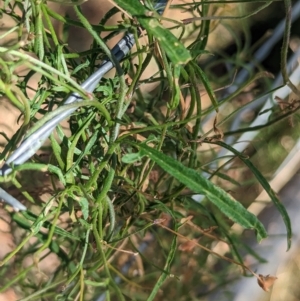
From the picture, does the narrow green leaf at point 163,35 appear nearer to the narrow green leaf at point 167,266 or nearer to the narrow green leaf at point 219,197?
the narrow green leaf at point 219,197

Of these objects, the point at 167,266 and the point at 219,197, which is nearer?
the point at 219,197

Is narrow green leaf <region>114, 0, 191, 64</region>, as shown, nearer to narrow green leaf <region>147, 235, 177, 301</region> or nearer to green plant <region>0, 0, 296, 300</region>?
green plant <region>0, 0, 296, 300</region>

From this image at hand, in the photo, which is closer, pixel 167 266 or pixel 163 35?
pixel 163 35

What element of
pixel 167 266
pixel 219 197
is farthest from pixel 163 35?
pixel 167 266

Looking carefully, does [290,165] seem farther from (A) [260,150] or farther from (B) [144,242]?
(B) [144,242]

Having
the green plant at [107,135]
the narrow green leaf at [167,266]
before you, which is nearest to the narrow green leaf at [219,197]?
the green plant at [107,135]

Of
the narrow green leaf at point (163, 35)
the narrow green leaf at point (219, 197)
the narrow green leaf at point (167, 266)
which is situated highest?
the narrow green leaf at point (163, 35)

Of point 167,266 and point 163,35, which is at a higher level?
point 163,35

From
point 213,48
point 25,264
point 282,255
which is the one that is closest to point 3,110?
point 25,264

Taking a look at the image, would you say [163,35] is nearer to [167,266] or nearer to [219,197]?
[219,197]
